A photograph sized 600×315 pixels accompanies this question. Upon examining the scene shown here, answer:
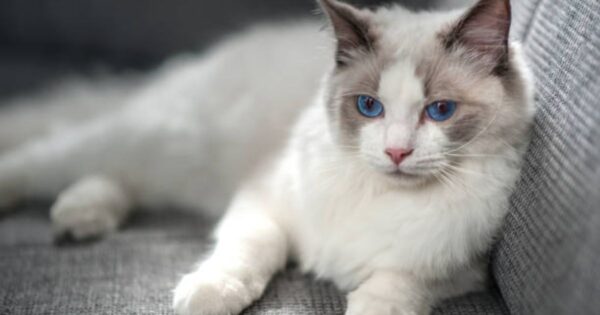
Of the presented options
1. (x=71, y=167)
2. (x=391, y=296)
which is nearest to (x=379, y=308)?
(x=391, y=296)

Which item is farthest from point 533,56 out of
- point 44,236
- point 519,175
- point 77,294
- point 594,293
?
point 44,236

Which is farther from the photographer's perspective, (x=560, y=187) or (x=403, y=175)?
(x=403, y=175)

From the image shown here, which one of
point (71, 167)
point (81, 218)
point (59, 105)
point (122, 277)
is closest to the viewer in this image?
point (122, 277)

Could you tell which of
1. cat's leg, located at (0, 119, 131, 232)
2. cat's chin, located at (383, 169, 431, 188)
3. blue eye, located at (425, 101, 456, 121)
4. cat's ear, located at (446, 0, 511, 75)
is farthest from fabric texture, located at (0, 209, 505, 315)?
cat's ear, located at (446, 0, 511, 75)

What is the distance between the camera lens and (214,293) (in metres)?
1.44

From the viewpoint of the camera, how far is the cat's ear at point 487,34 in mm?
1354

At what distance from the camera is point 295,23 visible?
239 centimetres

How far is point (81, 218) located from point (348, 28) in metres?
0.88

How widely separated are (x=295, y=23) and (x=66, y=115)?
2.73ft

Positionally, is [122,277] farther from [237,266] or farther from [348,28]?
[348,28]

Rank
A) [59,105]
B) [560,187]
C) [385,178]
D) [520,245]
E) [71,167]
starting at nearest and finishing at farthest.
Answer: [560,187] < [520,245] < [385,178] < [71,167] < [59,105]

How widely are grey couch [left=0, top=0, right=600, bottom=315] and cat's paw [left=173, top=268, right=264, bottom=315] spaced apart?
0.13 feet

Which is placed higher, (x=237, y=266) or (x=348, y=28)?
(x=348, y=28)

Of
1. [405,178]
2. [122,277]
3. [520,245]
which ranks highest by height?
[405,178]
